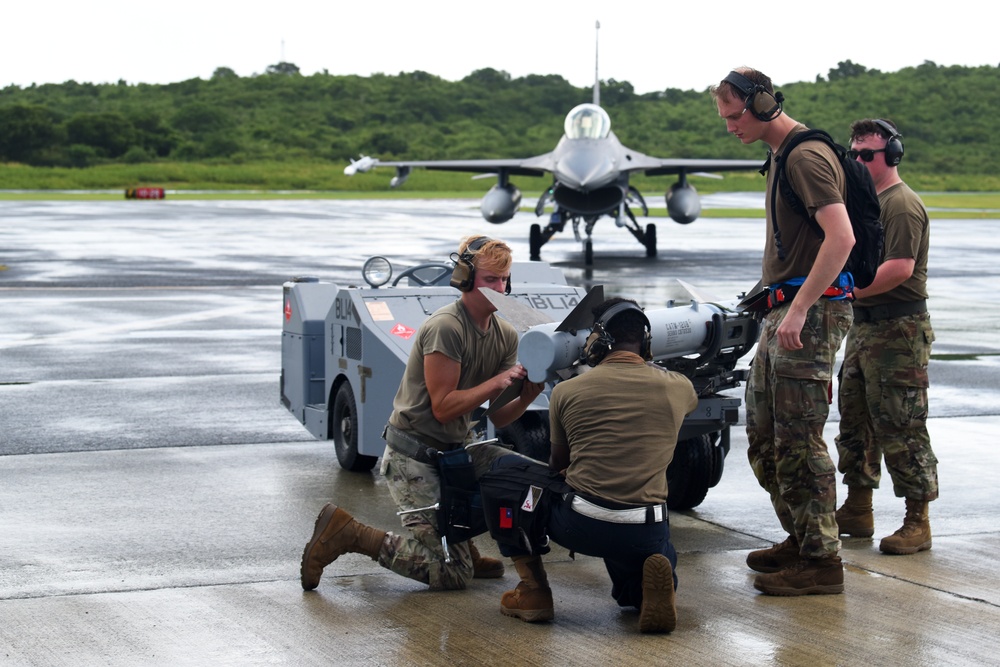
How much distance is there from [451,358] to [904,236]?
2.37 meters

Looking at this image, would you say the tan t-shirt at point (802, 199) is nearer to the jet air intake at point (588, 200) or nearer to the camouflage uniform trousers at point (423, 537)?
the camouflage uniform trousers at point (423, 537)

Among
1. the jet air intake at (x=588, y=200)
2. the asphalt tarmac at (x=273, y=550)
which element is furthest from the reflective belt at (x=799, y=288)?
the jet air intake at (x=588, y=200)

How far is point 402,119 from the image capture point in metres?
130

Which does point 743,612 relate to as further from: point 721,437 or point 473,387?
point 721,437

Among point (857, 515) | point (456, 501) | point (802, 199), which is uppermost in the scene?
point (802, 199)

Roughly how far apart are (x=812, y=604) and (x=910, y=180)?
88.7 meters

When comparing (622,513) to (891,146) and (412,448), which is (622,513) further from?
(891,146)

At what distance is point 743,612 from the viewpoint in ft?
17.0

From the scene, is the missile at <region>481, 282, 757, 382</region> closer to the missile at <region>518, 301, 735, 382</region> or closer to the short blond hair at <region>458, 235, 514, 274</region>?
the missile at <region>518, 301, 735, 382</region>

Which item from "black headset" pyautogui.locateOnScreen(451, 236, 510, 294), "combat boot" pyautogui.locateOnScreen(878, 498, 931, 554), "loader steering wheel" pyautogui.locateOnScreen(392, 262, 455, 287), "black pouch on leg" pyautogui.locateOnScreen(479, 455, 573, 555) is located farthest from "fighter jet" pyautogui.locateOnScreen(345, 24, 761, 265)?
"black pouch on leg" pyautogui.locateOnScreen(479, 455, 573, 555)

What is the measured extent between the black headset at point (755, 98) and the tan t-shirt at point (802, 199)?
0.44ft

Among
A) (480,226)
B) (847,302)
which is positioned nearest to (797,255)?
(847,302)

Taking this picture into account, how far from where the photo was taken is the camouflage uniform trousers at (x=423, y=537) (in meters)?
5.51

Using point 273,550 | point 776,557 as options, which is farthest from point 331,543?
point 776,557
